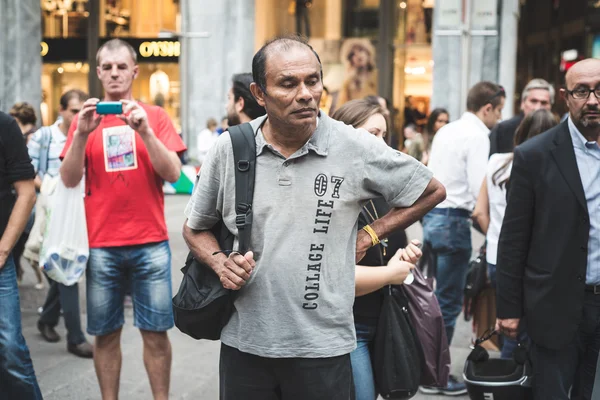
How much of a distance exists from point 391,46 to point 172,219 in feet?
30.1

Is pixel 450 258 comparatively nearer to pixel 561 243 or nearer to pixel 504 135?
pixel 504 135

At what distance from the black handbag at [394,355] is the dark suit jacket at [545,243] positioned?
0.58 metres

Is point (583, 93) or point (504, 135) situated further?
point (504, 135)

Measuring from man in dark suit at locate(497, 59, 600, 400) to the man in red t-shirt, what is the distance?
1.98 meters

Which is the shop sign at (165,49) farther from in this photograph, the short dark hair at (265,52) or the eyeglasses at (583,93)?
the short dark hair at (265,52)

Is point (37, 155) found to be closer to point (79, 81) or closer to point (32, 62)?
point (32, 62)

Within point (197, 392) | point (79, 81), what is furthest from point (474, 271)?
point (79, 81)

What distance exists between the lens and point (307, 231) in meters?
2.87

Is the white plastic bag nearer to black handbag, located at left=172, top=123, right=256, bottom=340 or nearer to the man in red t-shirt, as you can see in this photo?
the man in red t-shirt

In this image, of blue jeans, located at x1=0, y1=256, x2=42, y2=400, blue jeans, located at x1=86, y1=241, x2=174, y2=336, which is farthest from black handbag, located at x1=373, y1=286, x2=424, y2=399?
blue jeans, located at x1=0, y1=256, x2=42, y2=400

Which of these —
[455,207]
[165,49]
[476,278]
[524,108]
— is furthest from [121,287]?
[165,49]

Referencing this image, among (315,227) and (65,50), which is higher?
(65,50)

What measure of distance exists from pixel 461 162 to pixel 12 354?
350cm

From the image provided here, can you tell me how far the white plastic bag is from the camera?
17.4ft
